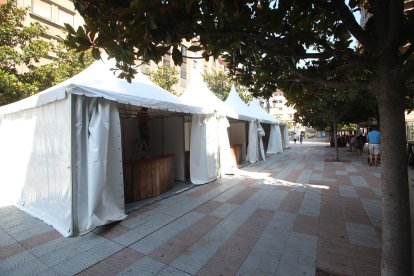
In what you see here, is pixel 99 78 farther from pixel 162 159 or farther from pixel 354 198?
pixel 354 198

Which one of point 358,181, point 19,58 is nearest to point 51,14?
point 19,58

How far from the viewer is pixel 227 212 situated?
180 inches

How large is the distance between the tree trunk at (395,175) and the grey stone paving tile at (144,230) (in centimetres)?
319

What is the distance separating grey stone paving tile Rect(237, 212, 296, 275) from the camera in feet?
8.77

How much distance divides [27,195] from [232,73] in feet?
17.5

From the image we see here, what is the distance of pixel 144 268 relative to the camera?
2.75 m

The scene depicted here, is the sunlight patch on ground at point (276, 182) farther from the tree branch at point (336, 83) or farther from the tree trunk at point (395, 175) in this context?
the tree branch at point (336, 83)

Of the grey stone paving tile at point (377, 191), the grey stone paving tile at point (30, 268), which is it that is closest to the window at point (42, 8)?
the grey stone paving tile at point (30, 268)

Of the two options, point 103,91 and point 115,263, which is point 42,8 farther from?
point 115,263

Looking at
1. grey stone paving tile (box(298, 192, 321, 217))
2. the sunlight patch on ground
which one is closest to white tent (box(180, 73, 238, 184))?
the sunlight patch on ground

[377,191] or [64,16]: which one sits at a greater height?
[64,16]

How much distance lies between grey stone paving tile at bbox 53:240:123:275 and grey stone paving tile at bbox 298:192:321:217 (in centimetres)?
352

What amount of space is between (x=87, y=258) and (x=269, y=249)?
8.24ft

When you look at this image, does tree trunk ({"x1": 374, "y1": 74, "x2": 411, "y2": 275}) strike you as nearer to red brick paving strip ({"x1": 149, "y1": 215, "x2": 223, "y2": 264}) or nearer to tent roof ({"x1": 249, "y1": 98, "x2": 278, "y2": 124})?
red brick paving strip ({"x1": 149, "y1": 215, "x2": 223, "y2": 264})
